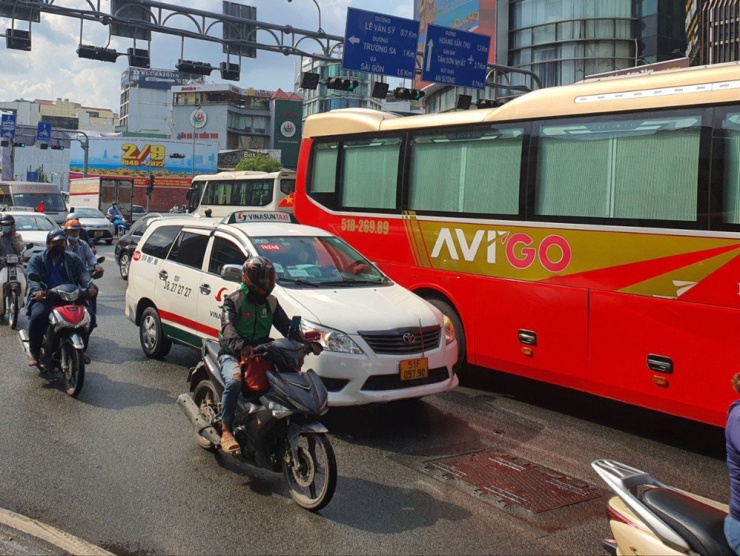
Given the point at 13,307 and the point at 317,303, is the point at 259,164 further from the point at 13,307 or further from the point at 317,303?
the point at 317,303

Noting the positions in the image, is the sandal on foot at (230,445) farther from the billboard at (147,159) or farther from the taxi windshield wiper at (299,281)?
the billboard at (147,159)

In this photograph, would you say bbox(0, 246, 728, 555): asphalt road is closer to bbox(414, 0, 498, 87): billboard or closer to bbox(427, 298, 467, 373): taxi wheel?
bbox(427, 298, 467, 373): taxi wheel

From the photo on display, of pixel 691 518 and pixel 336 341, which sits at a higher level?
pixel 336 341

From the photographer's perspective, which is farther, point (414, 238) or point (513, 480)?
point (414, 238)

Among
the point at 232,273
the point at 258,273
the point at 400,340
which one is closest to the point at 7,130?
the point at 400,340

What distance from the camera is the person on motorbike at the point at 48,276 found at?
8.20 m

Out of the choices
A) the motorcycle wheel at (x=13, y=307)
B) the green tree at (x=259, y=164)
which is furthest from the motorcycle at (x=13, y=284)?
the green tree at (x=259, y=164)

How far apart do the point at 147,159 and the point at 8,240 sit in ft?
225

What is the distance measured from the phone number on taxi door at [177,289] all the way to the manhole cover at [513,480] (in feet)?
12.2

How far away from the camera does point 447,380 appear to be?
22.8 feet

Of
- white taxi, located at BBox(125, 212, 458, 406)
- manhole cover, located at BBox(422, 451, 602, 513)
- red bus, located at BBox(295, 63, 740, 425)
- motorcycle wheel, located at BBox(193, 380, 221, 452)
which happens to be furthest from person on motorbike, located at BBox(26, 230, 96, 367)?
manhole cover, located at BBox(422, 451, 602, 513)

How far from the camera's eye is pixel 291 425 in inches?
195

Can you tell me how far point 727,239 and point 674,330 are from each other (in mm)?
894

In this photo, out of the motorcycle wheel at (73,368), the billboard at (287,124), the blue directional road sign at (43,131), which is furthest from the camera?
the billboard at (287,124)
